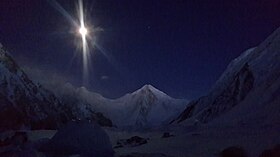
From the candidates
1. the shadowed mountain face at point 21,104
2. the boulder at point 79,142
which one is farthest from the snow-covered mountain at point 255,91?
the shadowed mountain face at point 21,104

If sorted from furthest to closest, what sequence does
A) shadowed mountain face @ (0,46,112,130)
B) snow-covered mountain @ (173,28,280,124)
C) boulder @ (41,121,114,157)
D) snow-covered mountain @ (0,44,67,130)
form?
snow-covered mountain @ (0,44,67,130)
shadowed mountain face @ (0,46,112,130)
snow-covered mountain @ (173,28,280,124)
boulder @ (41,121,114,157)

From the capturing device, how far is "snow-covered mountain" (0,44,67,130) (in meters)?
117

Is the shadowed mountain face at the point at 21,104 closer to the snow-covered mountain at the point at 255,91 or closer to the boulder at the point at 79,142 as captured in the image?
the snow-covered mountain at the point at 255,91

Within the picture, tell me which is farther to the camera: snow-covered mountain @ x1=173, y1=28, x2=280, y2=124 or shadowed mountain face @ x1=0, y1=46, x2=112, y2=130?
shadowed mountain face @ x1=0, y1=46, x2=112, y2=130

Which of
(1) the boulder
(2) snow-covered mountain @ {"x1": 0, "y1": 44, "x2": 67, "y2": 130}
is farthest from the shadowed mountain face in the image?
(1) the boulder

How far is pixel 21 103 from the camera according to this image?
13800 centimetres

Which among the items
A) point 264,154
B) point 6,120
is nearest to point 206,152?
point 264,154

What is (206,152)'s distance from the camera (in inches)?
837

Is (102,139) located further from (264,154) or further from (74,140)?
(264,154)

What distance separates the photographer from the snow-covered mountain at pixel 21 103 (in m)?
117

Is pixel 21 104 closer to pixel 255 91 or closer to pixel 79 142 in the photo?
pixel 255 91

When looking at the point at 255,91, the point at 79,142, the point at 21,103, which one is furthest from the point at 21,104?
the point at 79,142

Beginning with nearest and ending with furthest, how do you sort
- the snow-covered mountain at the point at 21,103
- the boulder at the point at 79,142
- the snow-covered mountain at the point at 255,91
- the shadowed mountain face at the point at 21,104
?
1. the boulder at the point at 79,142
2. the snow-covered mountain at the point at 255,91
3. the shadowed mountain face at the point at 21,104
4. the snow-covered mountain at the point at 21,103

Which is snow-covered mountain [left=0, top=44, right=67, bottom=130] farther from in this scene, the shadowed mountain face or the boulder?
the boulder
